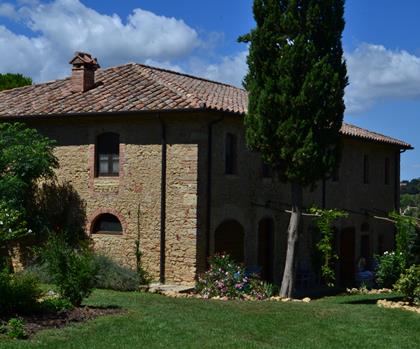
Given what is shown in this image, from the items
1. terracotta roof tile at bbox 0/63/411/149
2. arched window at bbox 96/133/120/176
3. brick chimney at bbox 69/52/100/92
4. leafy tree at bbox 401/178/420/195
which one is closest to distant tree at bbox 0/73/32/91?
terracotta roof tile at bbox 0/63/411/149

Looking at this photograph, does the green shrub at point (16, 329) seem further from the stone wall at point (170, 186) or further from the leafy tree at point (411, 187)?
the leafy tree at point (411, 187)

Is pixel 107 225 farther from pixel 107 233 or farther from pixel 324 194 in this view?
pixel 324 194

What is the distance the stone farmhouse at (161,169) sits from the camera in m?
18.5

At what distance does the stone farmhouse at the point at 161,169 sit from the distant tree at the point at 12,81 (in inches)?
447

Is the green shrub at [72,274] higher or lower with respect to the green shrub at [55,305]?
higher

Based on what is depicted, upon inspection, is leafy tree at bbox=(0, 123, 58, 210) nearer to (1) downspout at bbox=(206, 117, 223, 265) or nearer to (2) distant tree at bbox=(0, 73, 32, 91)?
(1) downspout at bbox=(206, 117, 223, 265)

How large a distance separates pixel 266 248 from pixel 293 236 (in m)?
4.53

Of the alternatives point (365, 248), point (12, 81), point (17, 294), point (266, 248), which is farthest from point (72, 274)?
point (12, 81)

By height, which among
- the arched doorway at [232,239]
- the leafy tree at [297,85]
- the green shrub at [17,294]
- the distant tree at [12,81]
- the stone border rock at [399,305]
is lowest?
the stone border rock at [399,305]

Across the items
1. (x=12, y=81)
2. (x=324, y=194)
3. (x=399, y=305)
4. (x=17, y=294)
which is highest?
(x=12, y=81)

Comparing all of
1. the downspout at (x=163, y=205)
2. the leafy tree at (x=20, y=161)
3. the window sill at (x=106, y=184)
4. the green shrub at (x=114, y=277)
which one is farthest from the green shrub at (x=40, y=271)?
the downspout at (x=163, y=205)

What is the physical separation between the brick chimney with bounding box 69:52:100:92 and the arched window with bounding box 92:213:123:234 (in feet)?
14.2

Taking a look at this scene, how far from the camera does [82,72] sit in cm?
2166

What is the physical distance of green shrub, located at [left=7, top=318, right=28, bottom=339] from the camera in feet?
33.3
